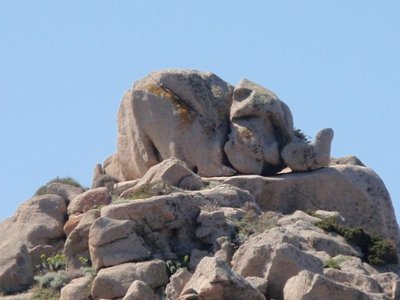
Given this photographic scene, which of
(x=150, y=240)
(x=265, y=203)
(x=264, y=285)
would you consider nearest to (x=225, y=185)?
(x=265, y=203)

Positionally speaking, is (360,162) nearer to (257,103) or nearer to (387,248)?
(257,103)

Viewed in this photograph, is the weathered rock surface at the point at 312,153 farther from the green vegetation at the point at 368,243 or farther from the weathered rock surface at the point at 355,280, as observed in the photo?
the weathered rock surface at the point at 355,280

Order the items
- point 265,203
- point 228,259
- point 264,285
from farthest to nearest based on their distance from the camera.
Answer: point 265,203 < point 228,259 < point 264,285

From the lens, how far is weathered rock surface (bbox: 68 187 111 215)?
192 ft

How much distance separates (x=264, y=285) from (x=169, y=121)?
48.6ft

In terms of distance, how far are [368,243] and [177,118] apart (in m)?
8.88

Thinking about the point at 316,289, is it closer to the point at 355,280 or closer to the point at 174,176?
the point at 355,280

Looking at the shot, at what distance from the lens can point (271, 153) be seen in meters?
62.1

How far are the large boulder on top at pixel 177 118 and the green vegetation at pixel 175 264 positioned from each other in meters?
9.10

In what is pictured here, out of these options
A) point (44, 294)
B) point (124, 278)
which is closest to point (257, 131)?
point (44, 294)

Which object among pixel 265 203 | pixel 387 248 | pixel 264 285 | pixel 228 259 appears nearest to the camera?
pixel 264 285

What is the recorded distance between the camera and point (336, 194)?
6184cm

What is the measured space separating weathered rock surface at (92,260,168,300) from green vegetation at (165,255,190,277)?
424 millimetres

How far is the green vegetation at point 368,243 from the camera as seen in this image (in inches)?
2179
